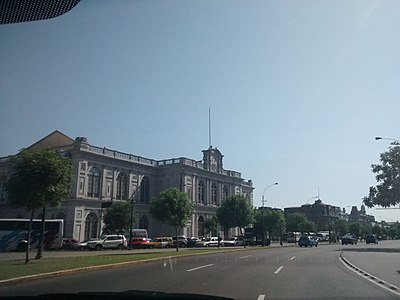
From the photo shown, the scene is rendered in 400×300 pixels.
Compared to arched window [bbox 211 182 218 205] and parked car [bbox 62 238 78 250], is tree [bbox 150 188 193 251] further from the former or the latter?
arched window [bbox 211 182 218 205]

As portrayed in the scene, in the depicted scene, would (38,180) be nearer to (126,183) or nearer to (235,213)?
(126,183)

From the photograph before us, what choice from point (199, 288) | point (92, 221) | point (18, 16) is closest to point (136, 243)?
point (92, 221)

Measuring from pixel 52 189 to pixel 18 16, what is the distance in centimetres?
1588

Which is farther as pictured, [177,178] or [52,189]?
[177,178]

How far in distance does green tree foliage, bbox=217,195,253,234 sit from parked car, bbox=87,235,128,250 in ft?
82.1

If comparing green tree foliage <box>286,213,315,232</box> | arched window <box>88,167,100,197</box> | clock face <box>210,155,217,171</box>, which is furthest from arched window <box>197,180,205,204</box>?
green tree foliage <box>286,213,315,232</box>

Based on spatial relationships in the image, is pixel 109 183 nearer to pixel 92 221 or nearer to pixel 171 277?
pixel 92 221

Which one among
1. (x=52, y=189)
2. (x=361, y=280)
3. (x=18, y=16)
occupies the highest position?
(x=18, y=16)

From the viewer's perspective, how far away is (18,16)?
9.20 meters

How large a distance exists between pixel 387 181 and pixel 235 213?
87.7ft

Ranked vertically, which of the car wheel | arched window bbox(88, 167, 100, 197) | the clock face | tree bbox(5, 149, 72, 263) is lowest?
the car wheel

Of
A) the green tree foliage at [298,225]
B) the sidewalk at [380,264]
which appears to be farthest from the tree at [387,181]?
the green tree foliage at [298,225]

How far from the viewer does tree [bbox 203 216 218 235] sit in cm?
8000

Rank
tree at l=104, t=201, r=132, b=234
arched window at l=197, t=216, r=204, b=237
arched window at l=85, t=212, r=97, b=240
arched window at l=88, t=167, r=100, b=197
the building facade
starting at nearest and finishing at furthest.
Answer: tree at l=104, t=201, r=132, b=234, the building facade, arched window at l=85, t=212, r=97, b=240, arched window at l=88, t=167, r=100, b=197, arched window at l=197, t=216, r=204, b=237
